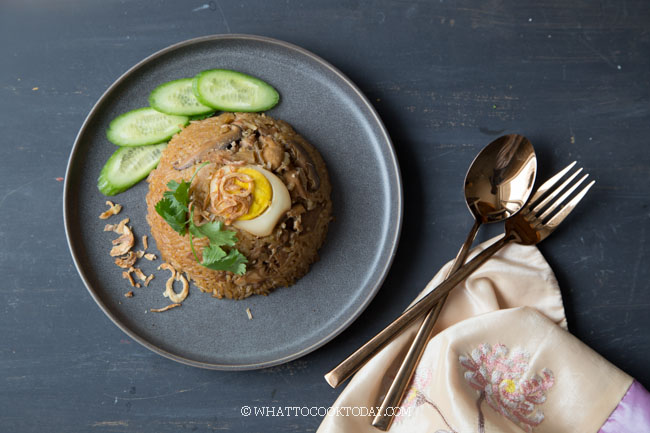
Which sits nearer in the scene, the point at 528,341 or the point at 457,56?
the point at 528,341

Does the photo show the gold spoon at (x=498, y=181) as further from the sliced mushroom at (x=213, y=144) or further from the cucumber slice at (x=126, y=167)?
the cucumber slice at (x=126, y=167)

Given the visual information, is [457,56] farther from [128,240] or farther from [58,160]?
[58,160]

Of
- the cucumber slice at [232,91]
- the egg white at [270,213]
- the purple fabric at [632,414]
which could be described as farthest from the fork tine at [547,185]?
the cucumber slice at [232,91]

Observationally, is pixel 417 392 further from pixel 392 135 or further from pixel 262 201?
pixel 392 135

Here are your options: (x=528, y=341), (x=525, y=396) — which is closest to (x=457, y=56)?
(x=528, y=341)

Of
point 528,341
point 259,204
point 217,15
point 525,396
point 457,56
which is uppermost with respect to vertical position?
point 217,15

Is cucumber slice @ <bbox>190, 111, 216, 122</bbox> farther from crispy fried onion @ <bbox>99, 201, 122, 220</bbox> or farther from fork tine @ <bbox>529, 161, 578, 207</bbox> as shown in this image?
fork tine @ <bbox>529, 161, 578, 207</bbox>

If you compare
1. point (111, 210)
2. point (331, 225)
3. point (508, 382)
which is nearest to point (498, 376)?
point (508, 382)
